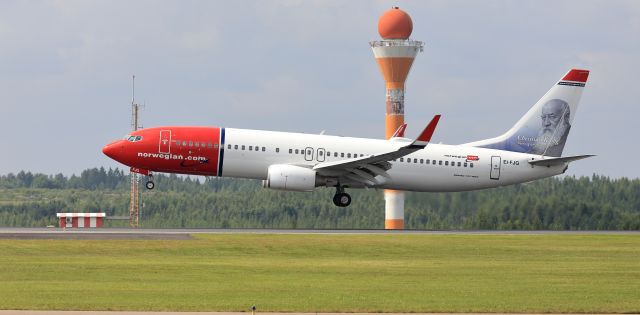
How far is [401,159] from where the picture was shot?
58938mm

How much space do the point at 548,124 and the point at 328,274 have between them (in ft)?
101

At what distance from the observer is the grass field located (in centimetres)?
2916

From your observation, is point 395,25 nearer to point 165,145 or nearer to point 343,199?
point 343,199

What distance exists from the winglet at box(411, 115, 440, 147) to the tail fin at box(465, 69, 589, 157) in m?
9.01

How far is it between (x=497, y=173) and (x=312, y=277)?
1075 inches

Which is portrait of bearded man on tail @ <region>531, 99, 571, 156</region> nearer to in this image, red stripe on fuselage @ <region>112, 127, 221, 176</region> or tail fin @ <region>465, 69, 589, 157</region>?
tail fin @ <region>465, 69, 589, 157</region>

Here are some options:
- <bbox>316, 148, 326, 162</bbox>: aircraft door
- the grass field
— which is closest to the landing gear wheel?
<bbox>316, 148, 326, 162</bbox>: aircraft door

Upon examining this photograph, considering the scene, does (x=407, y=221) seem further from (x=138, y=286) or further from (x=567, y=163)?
(x=138, y=286)

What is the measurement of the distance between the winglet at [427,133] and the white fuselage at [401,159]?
16.9 ft

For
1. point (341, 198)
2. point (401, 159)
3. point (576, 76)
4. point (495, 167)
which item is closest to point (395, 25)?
point (576, 76)

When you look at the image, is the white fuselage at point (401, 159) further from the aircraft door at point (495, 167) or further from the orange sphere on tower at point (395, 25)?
the orange sphere on tower at point (395, 25)

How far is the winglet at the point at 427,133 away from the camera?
52.6 meters

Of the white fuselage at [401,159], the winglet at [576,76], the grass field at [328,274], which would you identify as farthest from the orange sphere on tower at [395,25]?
the grass field at [328,274]

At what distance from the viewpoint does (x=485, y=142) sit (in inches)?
2442
